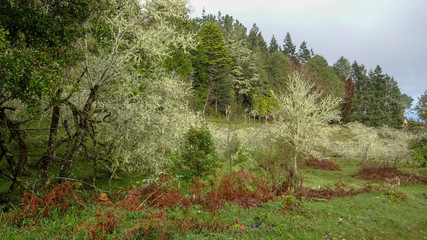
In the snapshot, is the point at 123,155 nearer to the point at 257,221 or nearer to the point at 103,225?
the point at 103,225

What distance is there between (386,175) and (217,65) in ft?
82.0

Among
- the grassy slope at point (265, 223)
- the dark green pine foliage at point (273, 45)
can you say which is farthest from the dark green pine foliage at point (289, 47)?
the grassy slope at point (265, 223)

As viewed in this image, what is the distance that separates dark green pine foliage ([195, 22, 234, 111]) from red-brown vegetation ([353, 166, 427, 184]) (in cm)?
1955

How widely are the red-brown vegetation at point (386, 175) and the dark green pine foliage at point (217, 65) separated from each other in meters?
19.6

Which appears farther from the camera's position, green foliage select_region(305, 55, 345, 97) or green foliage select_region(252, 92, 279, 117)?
green foliage select_region(305, 55, 345, 97)

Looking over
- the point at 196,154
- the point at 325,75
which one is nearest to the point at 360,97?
the point at 325,75

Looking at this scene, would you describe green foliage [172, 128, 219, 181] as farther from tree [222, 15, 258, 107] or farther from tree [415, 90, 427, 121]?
tree [222, 15, 258, 107]

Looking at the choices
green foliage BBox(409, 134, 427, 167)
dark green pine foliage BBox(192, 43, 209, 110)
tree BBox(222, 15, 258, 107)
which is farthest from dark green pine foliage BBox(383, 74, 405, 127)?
dark green pine foliage BBox(192, 43, 209, 110)

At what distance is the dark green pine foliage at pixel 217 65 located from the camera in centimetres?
3869

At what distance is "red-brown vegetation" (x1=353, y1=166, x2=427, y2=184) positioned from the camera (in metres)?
22.4

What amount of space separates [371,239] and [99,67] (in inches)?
383

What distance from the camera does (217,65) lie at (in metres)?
39.0

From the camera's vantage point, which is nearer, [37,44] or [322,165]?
[37,44]

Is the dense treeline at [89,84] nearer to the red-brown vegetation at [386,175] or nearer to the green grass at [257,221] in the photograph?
the green grass at [257,221]
